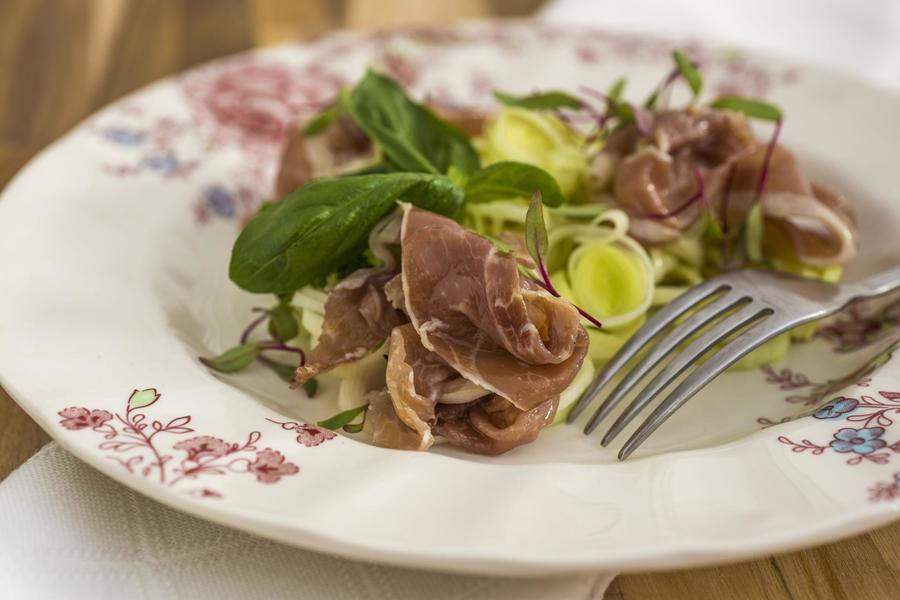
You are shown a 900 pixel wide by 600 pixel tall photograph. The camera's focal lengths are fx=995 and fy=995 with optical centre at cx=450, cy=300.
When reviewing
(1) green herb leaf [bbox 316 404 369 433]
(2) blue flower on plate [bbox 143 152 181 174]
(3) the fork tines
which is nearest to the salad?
(1) green herb leaf [bbox 316 404 369 433]

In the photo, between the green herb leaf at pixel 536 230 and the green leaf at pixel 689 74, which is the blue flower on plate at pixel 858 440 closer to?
the green herb leaf at pixel 536 230

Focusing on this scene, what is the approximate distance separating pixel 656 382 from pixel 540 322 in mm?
432

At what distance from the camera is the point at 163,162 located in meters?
3.76

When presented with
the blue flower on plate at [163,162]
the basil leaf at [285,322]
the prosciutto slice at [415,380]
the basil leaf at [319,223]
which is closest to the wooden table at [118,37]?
the blue flower on plate at [163,162]

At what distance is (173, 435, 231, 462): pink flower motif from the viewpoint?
220cm

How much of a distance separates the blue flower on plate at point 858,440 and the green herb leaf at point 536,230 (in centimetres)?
81

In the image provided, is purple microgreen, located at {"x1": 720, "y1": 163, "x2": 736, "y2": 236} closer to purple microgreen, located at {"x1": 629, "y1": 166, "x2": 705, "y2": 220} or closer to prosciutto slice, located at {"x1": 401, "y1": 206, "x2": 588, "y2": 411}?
purple microgreen, located at {"x1": 629, "y1": 166, "x2": 705, "y2": 220}

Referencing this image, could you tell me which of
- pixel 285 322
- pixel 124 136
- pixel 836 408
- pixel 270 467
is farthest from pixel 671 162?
pixel 124 136

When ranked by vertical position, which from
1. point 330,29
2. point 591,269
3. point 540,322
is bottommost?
point 330,29

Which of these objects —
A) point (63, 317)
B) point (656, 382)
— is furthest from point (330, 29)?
point (656, 382)

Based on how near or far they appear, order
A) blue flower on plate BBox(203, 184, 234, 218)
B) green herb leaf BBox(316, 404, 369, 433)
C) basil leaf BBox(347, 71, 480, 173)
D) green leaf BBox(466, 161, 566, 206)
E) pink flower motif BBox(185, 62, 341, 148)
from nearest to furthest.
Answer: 1. green herb leaf BBox(316, 404, 369, 433)
2. green leaf BBox(466, 161, 566, 206)
3. basil leaf BBox(347, 71, 480, 173)
4. blue flower on plate BBox(203, 184, 234, 218)
5. pink flower motif BBox(185, 62, 341, 148)

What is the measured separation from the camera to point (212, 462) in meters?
2.17

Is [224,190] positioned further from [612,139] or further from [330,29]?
[330,29]

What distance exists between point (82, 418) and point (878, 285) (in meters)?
2.31
